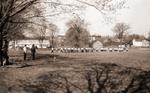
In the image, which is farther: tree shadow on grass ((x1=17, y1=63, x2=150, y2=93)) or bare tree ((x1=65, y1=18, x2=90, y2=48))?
bare tree ((x1=65, y1=18, x2=90, y2=48))

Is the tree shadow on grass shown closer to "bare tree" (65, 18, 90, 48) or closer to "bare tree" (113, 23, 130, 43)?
"bare tree" (65, 18, 90, 48)

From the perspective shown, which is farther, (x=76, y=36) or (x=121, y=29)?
(x=121, y=29)

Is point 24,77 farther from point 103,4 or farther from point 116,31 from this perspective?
point 116,31

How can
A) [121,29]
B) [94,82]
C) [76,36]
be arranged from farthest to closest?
[121,29] → [76,36] → [94,82]

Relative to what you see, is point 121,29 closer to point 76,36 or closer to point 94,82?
point 76,36

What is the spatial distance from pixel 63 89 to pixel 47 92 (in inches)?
34.7

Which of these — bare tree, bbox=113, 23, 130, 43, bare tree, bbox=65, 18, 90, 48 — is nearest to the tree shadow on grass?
bare tree, bbox=65, 18, 90, 48

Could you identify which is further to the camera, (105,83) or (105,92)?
(105,83)

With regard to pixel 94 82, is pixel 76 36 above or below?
above

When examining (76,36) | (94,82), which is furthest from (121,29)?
(94,82)

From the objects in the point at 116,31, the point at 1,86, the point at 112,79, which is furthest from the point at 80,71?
the point at 116,31

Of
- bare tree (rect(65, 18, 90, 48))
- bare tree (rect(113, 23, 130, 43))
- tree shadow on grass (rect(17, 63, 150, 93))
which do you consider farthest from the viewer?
bare tree (rect(113, 23, 130, 43))

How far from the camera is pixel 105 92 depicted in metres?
15.0

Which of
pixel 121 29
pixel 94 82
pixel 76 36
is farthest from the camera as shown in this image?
pixel 121 29
